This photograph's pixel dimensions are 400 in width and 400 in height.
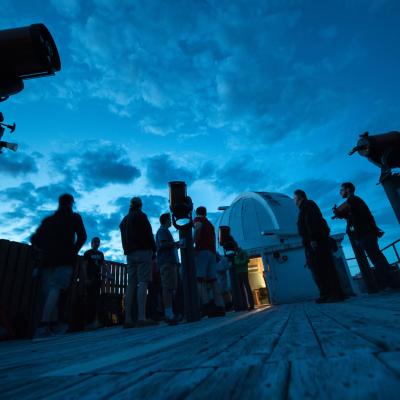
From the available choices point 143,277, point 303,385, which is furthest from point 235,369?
point 143,277

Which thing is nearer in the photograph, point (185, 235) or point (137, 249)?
point (137, 249)

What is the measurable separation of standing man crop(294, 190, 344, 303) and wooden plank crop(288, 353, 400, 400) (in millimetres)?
4216

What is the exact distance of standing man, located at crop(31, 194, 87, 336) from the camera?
3.78 meters

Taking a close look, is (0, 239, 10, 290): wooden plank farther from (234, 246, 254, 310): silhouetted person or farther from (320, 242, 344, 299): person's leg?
(320, 242, 344, 299): person's leg

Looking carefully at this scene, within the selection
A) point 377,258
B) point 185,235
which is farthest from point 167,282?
point 377,258

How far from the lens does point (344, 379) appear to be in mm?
436

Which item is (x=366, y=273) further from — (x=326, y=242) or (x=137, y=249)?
(x=137, y=249)

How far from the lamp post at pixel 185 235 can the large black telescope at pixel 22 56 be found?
8.34ft

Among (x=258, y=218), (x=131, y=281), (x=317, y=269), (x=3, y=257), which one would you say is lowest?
(x=317, y=269)

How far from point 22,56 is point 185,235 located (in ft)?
10.2

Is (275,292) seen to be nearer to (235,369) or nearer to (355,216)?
(355,216)

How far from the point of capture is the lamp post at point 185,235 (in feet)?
13.6

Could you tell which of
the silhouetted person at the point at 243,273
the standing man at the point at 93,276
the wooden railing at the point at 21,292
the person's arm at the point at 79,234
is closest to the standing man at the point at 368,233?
the silhouetted person at the point at 243,273

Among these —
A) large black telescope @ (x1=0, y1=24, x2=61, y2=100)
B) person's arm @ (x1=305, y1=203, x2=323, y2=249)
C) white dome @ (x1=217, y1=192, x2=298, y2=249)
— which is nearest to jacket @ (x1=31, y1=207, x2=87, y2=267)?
large black telescope @ (x1=0, y1=24, x2=61, y2=100)
